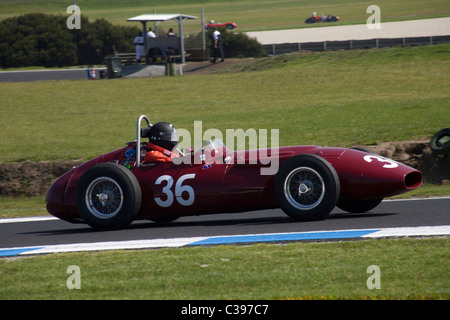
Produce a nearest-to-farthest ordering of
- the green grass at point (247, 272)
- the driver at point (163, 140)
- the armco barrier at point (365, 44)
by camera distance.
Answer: the green grass at point (247, 272)
the driver at point (163, 140)
the armco barrier at point (365, 44)

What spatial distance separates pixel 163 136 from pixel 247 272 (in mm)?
3332

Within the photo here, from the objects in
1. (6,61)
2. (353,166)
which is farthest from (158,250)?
(6,61)

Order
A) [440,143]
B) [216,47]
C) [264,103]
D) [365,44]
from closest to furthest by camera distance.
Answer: [440,143], [264,103], [365,44], [216,47]

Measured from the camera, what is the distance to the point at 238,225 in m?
8.78

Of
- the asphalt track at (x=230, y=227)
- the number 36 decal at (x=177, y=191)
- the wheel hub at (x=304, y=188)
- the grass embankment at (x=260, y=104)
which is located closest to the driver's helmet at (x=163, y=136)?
the number 36 decal at (x=177, y=191)

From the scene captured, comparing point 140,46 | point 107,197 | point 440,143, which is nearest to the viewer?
point 107,197

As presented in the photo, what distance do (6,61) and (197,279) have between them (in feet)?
134

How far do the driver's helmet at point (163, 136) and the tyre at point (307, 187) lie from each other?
172 cm

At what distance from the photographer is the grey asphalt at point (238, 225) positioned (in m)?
8.00

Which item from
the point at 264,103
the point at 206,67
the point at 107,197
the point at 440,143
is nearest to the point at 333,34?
the point at 206,67

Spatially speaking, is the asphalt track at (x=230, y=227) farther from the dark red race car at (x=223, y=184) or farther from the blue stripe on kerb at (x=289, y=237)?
the dark red race car at (x=223, y=184)

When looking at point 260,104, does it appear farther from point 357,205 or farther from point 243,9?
point 243,9

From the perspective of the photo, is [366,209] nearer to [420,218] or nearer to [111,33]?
[420,218]
